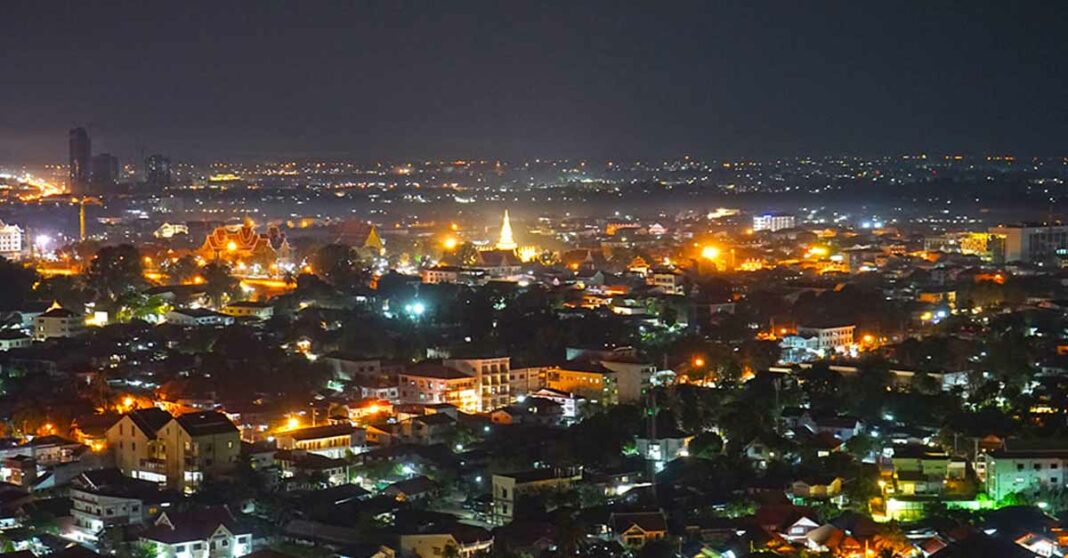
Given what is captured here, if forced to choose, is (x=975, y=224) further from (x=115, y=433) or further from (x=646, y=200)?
(x=115, y=433)

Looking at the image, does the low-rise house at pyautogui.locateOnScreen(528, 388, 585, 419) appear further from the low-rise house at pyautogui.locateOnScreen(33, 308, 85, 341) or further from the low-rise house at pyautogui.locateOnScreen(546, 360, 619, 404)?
the low-rise house at pyautogui.locateOnScreen(33, 308, 85, 341)

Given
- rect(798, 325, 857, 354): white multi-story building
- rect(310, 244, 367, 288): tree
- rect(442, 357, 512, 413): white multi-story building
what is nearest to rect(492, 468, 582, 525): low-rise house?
rect(442, 357, 512, 413): white multi-story building

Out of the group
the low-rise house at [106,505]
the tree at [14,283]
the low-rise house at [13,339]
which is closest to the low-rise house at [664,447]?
the low-rise house at [106,505]

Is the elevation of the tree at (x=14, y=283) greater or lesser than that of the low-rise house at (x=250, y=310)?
greater

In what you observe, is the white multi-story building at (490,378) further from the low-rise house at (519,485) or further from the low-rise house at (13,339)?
the low-rise house at (13,339)

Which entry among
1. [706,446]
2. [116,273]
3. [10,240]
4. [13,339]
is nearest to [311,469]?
[706,446]

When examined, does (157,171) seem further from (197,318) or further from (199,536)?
(199,536)

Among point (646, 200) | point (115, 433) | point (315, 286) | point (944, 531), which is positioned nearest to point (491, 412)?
point (115, 433)
